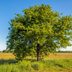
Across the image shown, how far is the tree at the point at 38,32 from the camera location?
114 ft

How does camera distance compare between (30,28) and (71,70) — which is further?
(30,28)

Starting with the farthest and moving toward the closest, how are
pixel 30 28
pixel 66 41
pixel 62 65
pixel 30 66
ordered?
pixel 66 41
pixel 30 28
pixel 62 65
pixel 30 66

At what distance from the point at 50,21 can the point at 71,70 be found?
1035 centimetres

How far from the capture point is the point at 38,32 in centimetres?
3425

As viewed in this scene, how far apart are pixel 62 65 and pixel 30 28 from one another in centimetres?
678

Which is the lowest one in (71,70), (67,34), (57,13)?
(71,70)

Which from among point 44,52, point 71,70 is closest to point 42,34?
point 44,52

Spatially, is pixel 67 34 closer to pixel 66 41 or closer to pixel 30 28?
pixel 66 41

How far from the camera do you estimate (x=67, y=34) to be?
36844 millimetres

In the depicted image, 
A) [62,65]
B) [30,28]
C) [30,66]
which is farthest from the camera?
[30,28]

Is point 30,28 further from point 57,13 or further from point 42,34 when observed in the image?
point 57,13

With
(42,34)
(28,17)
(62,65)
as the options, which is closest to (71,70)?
(62,65)

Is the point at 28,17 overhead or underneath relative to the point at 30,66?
overhead

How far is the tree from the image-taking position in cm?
3466
